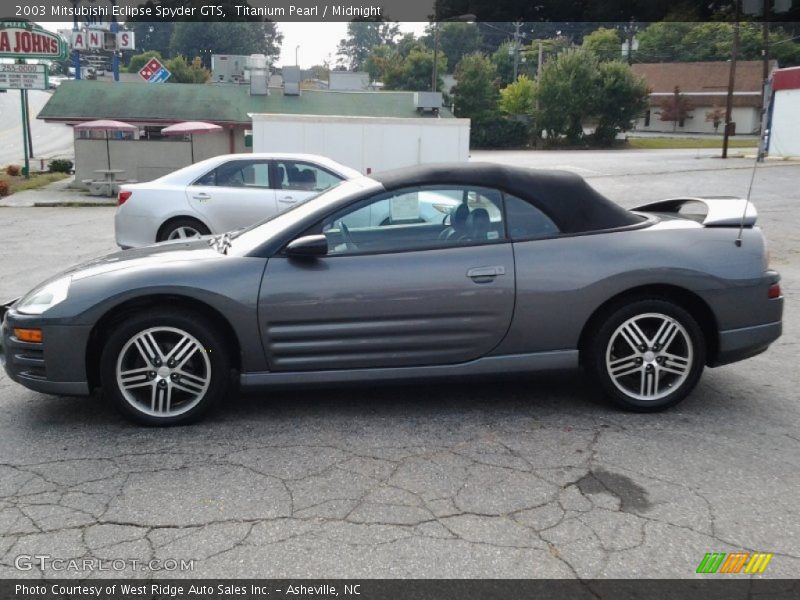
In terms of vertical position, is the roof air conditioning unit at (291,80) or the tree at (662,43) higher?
the tree at (662,43)

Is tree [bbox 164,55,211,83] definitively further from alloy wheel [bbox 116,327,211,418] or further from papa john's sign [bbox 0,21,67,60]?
alloy wheel [bbox 116,327,211,418]

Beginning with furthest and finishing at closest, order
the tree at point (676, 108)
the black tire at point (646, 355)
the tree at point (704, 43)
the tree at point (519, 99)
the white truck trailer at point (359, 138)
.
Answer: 1. the tree at point (676, 108)
2. the tree at point (704, 43)
3. the tree at point (519, 99)
4. the white truck trailer at point (359, 138)
5. the black tire at point (646, 355)

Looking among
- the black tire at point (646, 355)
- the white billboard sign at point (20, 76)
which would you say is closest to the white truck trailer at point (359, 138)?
the white billboard sign at point (20, 76)

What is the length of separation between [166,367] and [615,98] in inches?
2399

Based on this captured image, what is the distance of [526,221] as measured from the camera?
16.1 ft

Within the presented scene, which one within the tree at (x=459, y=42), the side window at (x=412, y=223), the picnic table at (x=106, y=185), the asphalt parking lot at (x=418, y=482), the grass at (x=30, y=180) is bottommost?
the grass at (x=30, y=180)

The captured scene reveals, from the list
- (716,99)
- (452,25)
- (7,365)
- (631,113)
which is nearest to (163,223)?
(7,365)

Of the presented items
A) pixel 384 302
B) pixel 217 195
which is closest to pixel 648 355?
pixel 384 302

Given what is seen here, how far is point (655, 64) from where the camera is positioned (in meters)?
76.2

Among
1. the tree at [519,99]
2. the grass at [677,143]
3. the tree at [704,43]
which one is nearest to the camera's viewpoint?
the grass at [677,143]

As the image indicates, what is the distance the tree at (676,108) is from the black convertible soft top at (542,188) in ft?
239

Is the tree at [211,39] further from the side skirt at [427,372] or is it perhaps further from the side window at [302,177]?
the side skirt at [427,372]

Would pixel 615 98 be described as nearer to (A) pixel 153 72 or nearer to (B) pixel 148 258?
(A) pixel 153 72

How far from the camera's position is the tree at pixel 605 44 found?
73.3 m
